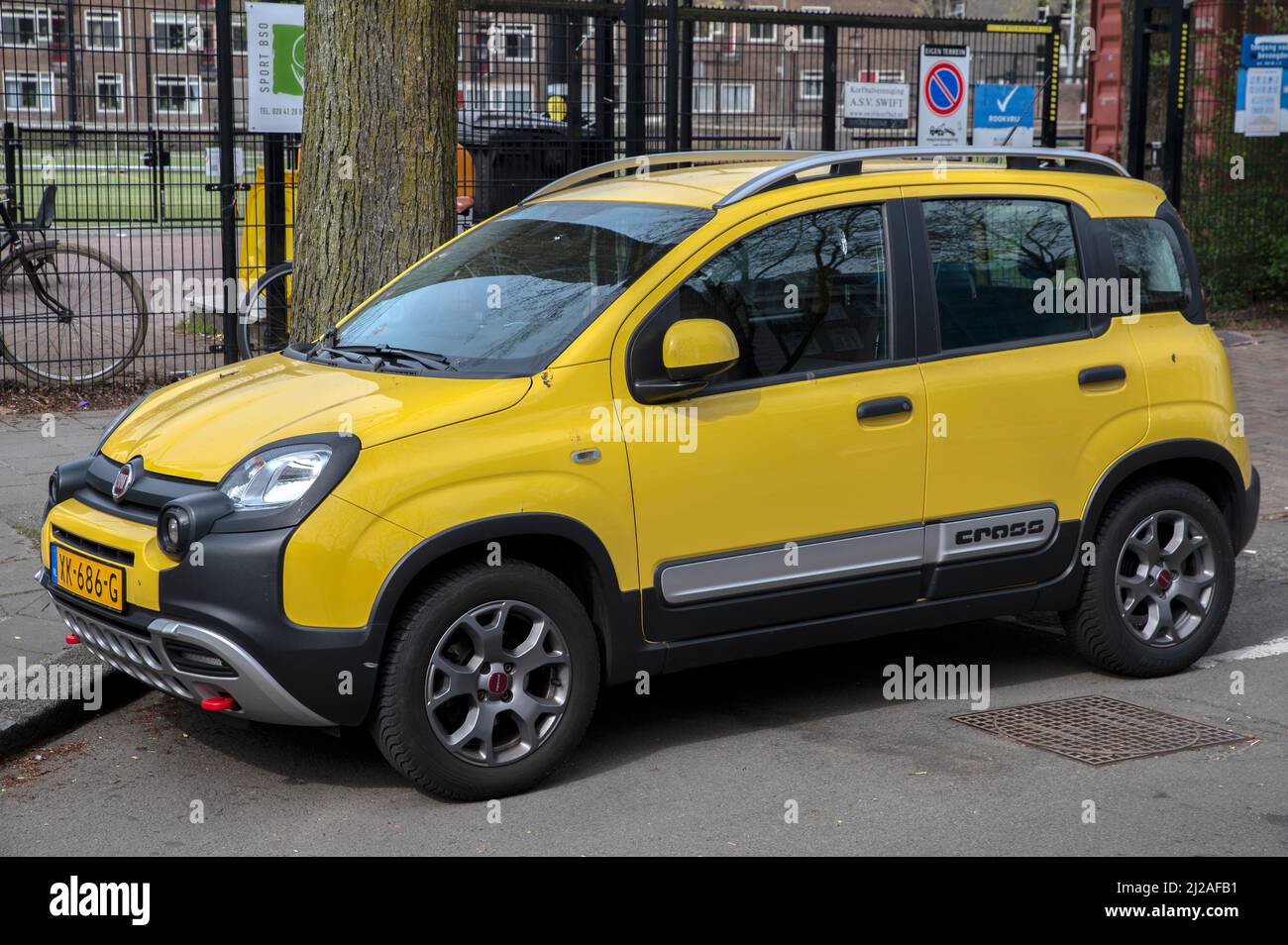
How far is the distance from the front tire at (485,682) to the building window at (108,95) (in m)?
7.25

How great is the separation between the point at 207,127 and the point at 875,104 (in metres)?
5.51

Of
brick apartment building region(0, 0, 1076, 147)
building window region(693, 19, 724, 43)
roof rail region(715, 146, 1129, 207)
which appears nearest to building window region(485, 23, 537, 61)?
brick apartment building region(0, 0, 1076, 147)

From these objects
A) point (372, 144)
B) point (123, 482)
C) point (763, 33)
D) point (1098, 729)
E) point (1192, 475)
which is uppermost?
point (763, 33)

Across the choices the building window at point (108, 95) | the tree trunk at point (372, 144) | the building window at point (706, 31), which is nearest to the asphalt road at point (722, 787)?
the tree trunk at point (372, 144)

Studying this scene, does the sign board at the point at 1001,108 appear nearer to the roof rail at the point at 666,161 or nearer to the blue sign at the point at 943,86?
the blue sign at the point at 943,86

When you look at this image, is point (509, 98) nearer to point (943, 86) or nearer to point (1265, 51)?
point (943, 86)

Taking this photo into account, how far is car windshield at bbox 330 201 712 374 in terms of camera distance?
503cm

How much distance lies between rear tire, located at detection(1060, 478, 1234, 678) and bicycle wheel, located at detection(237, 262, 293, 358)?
6512 mm

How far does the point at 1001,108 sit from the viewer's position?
13.5 meters

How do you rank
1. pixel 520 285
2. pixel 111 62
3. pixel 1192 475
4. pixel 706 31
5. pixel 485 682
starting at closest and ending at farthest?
pixel 485 682 < pixel 520 285 < pixel 1192 475 < pixel 111 62 < pixel 706 31

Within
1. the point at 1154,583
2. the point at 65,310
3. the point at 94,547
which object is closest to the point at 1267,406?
the point at 1154,583

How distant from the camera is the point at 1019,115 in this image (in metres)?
13.5
